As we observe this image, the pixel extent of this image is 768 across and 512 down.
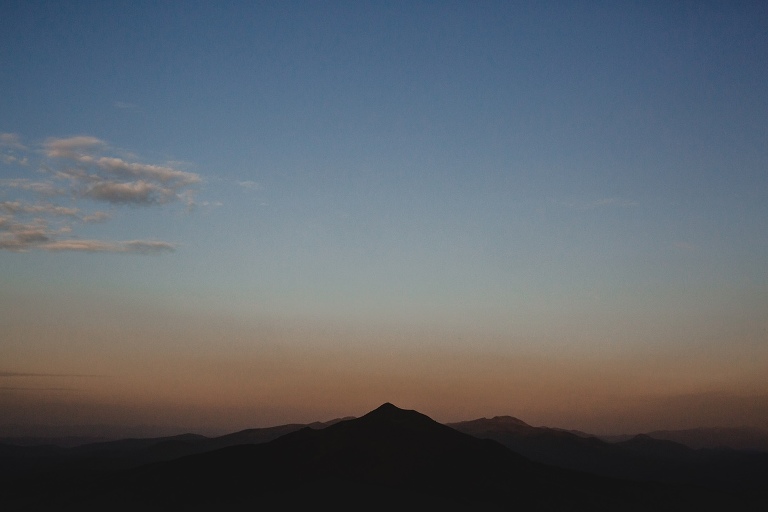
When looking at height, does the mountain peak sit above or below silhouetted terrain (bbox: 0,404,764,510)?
above

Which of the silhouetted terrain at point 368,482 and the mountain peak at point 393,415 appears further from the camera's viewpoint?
the mountain peak at point 393,415

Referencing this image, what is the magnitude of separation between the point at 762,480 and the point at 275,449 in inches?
5694

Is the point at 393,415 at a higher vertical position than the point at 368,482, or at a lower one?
higher

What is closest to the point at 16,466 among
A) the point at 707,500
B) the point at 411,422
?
the point at 411,422

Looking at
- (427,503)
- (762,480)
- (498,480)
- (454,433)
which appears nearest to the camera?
(427,503)

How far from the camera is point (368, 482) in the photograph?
208 ft

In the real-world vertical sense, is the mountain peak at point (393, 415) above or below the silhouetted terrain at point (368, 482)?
above

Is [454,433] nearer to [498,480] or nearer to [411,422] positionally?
[411,422]

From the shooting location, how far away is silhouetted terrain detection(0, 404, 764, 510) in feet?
200

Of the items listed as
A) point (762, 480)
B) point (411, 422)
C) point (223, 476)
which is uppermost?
point (411, 422)

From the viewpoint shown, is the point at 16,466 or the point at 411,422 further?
the point at 16,466

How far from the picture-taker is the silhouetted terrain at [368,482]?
61000 millimetres

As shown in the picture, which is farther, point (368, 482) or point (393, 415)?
point (393, 415)

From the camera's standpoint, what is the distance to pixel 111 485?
227 feet
